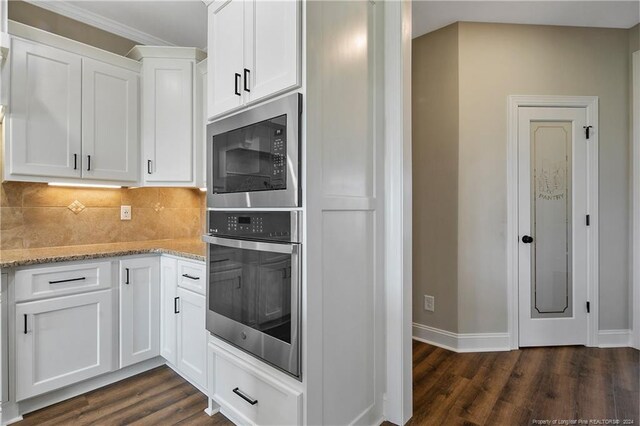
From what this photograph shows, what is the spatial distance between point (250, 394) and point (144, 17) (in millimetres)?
2829

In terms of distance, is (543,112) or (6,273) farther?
(543,112)

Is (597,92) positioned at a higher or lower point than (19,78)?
higher

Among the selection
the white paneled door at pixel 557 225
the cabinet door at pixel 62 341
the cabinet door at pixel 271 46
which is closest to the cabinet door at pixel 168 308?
the cabinet door at pixel 62 341

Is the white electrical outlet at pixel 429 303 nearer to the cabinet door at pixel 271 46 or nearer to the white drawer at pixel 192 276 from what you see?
the white drawer at pixel 192 276

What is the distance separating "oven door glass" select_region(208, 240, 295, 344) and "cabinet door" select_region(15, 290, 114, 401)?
91 centimetres

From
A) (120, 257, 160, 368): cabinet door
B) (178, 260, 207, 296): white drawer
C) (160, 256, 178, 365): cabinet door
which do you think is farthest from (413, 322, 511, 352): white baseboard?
(120, 257, 160, 368): cabinet door

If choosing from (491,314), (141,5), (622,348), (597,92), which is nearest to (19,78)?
(141,5)

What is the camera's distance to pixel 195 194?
312 centimetres

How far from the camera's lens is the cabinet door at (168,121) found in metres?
2.54

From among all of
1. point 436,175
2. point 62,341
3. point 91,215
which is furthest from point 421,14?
point 62,341

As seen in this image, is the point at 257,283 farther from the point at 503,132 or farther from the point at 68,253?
the point at 503,132

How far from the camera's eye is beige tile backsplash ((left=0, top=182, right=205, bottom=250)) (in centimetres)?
220

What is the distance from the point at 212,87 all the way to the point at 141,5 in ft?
4.29

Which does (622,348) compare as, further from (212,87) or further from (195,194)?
(195,194)
